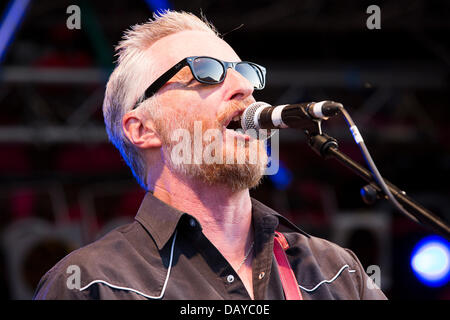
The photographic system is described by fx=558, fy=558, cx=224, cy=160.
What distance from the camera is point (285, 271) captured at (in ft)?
6.23

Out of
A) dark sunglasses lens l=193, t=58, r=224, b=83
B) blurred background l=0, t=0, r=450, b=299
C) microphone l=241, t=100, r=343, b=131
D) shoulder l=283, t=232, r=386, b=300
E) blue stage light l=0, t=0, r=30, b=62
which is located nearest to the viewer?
microphone l=241, t=100, r=343, b=131

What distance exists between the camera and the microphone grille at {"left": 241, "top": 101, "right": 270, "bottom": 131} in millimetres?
1807

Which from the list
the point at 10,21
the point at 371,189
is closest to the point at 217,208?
the point at 371,189

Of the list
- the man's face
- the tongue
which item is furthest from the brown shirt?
the tongue

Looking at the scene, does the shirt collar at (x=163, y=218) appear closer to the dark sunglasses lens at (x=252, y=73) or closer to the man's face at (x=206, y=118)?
the man's face at (x=206, y=118)

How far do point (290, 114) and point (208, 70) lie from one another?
0.54 meters

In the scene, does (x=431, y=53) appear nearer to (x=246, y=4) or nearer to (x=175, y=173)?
(x=246, y=4)

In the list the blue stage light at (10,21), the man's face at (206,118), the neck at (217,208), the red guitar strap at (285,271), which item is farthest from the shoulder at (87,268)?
the blue stage light at (10,21)

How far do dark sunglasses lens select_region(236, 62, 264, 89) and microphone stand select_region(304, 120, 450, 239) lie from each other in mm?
597

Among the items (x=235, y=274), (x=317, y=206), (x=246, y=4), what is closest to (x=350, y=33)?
(x=246, y=4)

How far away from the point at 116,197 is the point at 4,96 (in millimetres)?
1946

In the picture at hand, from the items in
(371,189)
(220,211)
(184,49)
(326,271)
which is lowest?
(326,271)

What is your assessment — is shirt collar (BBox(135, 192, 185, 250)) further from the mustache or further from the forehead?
the forehead

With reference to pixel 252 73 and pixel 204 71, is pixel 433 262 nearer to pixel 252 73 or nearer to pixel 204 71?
pixel 252 73
